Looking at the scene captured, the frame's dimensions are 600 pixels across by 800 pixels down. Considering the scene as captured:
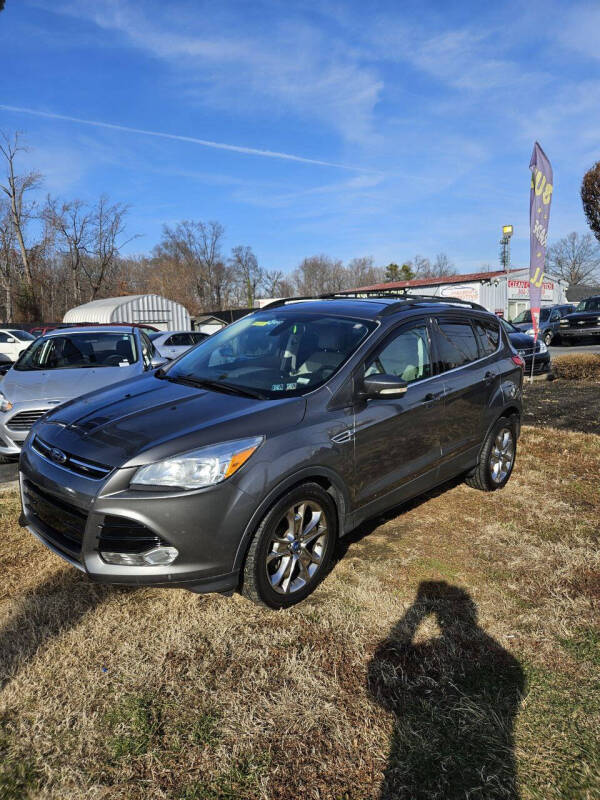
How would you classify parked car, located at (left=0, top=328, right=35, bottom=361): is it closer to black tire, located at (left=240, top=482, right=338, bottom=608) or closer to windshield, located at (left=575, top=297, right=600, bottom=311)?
black tire, located at (left=240, top=482, right=338, bottom=608)

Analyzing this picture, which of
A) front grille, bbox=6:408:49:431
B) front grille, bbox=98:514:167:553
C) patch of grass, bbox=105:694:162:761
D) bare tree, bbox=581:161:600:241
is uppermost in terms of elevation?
bare tree, bbox=581:161:600:241

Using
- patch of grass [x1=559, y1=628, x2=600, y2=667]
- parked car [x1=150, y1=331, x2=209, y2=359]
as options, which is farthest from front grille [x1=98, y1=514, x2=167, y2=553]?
parked car [x1=150, y1=331, x2=209, y2=359]

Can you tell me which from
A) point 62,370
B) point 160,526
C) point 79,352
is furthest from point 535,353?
point 160,526

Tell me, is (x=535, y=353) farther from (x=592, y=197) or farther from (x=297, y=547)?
(x=592, y=197)

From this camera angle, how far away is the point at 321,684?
7.79 feet

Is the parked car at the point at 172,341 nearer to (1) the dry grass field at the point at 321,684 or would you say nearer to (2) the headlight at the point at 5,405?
(2) the headlight at the point at 5,405

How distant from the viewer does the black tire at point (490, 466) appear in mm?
4668

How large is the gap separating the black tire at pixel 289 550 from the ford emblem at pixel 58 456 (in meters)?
1.12

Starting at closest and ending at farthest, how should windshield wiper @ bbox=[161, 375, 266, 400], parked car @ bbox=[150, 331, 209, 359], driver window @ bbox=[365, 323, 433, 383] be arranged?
windshield wiper @ bbox=[161, 375, 266, 400] < driver window @ bbox=[365, 323, 433, 383] < parked car @ bbox=[150, 331, 209, 359]

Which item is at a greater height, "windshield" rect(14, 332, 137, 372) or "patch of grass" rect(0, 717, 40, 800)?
"windshield" rect(14, 332, 137, 372)

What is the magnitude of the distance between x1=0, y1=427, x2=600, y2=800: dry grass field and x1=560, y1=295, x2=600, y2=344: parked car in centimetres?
2005

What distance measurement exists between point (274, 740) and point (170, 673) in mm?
628

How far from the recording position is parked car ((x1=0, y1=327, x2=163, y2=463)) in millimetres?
5434

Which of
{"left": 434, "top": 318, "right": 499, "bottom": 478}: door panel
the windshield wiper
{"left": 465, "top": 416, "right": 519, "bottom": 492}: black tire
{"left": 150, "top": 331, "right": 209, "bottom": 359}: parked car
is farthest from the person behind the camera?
{"left": 150, "top": 331, "right": 209, "bottom": 359}: parked car
